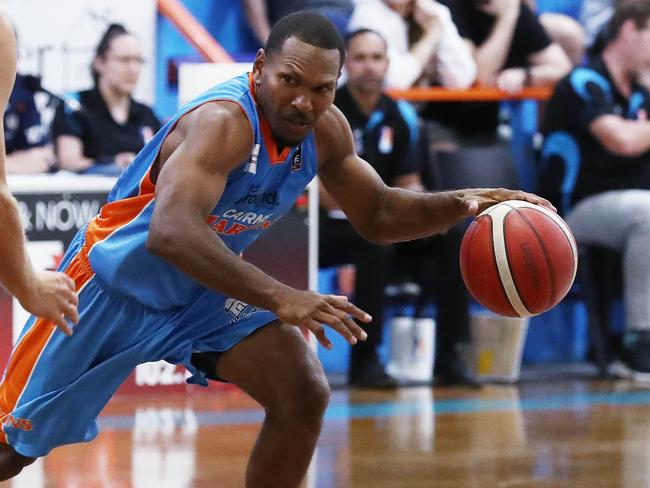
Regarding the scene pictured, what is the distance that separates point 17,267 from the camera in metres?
2.83

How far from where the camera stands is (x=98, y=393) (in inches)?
145

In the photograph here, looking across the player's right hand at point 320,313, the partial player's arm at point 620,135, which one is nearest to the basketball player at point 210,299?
the player's right hand at point 320,313

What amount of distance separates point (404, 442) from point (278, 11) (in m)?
3.26

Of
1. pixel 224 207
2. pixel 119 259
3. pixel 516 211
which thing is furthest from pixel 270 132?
pixel 516 211

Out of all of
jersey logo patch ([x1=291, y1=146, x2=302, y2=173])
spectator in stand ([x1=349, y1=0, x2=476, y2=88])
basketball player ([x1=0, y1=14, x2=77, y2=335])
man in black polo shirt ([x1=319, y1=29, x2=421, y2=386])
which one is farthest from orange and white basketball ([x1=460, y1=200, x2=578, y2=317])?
spectator in stand ([x1=349, y1=0, x2=476, y2=88])

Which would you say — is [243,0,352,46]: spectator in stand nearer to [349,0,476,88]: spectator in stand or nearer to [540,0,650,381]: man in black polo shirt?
[349,0,476,88]: spectator in stand

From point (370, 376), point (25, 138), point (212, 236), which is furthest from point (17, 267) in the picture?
point (370, 376)

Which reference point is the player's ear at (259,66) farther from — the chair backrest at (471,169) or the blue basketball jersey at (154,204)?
the chair backrest at (471,169)

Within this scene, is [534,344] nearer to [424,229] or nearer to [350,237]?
[350,237]

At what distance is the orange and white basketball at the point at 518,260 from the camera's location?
3.92m

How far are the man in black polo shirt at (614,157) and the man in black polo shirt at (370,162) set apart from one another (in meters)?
1.02

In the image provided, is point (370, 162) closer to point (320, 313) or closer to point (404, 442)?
point (404, 442)

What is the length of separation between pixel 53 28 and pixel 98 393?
4.14m

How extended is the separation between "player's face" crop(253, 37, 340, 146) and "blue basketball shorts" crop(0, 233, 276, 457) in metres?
0.57
